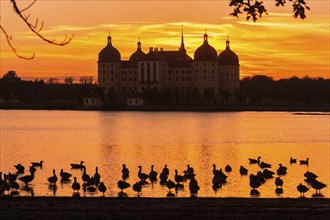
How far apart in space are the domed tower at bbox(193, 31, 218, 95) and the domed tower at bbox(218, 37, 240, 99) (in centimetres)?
368

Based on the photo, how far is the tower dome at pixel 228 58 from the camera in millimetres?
169375

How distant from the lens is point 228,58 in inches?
6693

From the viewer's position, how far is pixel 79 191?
91.8 ft

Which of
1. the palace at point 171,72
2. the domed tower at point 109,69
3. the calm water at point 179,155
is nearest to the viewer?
the calm water at point 179,155

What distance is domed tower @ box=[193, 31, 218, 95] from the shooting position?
164 metres
